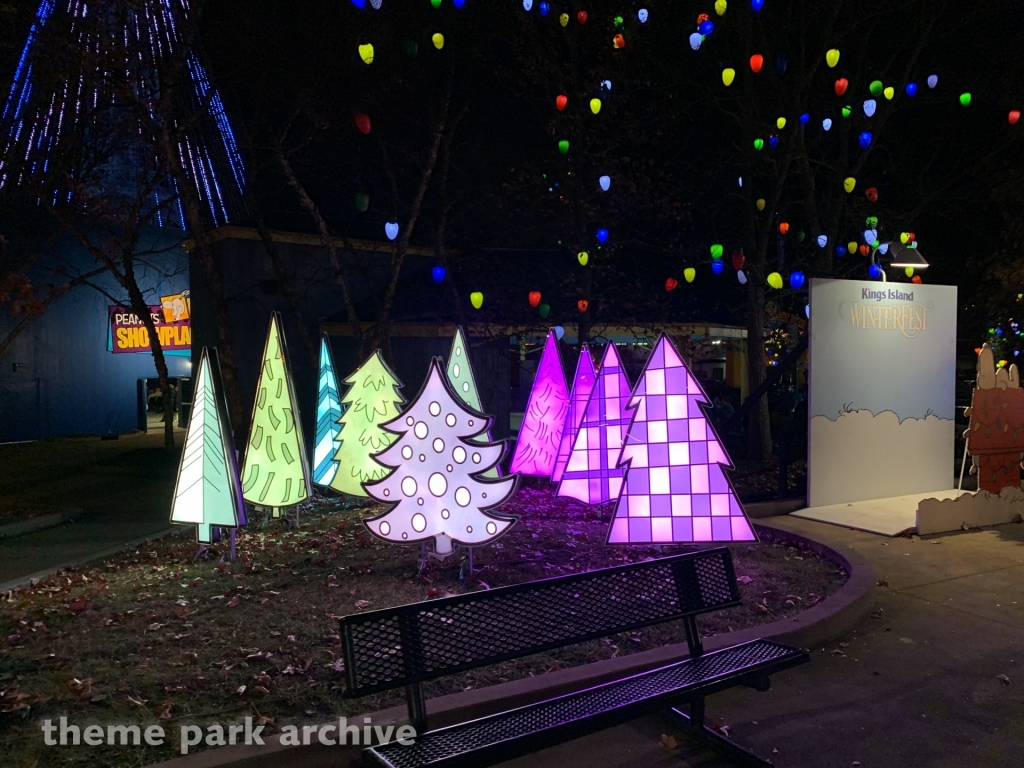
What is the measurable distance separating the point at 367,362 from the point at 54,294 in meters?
8.30

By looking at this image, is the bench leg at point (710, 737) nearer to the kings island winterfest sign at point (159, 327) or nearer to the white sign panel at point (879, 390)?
the white sign panel at point (879, 390)

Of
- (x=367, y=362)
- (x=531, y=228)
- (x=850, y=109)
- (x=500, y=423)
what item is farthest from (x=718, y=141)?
(x=367, y=362)

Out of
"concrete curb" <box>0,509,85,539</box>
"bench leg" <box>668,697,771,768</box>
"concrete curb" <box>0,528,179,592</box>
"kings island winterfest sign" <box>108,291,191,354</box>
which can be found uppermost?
"kings island winterfest sign" <box>108,291,191,354</box>

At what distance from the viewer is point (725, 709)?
14.7ft

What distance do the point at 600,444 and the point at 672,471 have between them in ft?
5.92

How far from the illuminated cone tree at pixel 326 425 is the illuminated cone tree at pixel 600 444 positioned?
2.90 meters

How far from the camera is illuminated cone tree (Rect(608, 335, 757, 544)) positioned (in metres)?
7.01

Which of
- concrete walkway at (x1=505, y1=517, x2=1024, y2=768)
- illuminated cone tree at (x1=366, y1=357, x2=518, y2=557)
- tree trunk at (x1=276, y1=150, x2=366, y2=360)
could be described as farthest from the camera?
tree trunk at (x1=276, y1=150, x2=366, y2=360)

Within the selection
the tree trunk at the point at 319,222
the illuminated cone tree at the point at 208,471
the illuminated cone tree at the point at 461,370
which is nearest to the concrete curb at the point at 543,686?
the illuminated cone tree at the point at 208,471

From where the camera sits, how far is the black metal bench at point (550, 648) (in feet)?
11.2

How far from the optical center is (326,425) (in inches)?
390

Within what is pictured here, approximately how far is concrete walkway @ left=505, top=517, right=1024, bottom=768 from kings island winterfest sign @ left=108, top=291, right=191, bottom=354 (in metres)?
19.4

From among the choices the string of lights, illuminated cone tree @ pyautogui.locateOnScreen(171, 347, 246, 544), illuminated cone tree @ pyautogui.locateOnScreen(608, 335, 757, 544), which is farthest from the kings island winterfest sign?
illuminated cone tree @ pyautogui.locateOnScreen(608, 335, 757, 544)

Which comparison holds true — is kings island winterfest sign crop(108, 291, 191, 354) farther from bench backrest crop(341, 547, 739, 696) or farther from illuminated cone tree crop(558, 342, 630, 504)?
bench backrest crop(341, 547, 739, 696)
